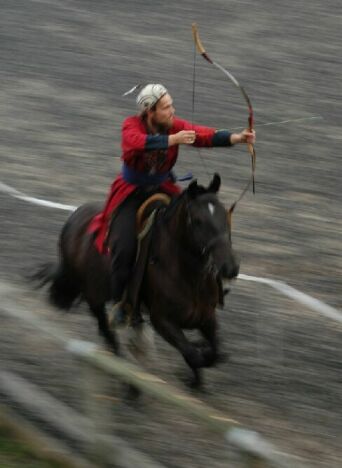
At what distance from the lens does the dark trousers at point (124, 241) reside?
8.27m

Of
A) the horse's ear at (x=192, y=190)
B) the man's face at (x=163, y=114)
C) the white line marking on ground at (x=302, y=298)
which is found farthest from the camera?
the white line marking on ground at (x=302, y=298)

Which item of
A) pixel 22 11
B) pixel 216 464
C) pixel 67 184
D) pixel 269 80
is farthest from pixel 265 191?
pixel 22 11

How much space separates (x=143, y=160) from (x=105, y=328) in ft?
5.43

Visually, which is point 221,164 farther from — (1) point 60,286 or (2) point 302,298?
(1) point 60,286

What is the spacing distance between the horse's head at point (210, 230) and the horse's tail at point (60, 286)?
192 cm

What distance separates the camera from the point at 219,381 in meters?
8.82

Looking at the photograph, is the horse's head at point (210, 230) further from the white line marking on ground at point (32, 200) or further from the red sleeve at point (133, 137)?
the white line marking on ground at point (32, 200)

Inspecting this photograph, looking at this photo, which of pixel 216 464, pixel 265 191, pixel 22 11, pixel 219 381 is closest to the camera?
pixel 216 464

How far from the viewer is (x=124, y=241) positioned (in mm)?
8258

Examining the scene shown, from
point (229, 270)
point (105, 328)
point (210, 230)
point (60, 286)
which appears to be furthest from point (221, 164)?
point (229, 270)

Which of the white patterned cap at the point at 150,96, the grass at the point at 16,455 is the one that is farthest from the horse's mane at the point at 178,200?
the grass at the point at 16,455

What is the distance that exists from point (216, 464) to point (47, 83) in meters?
11.3

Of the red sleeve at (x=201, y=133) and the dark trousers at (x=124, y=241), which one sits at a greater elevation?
the red sleeve at (x=201, y=133)

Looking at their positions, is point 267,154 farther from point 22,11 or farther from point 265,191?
point 22,11
